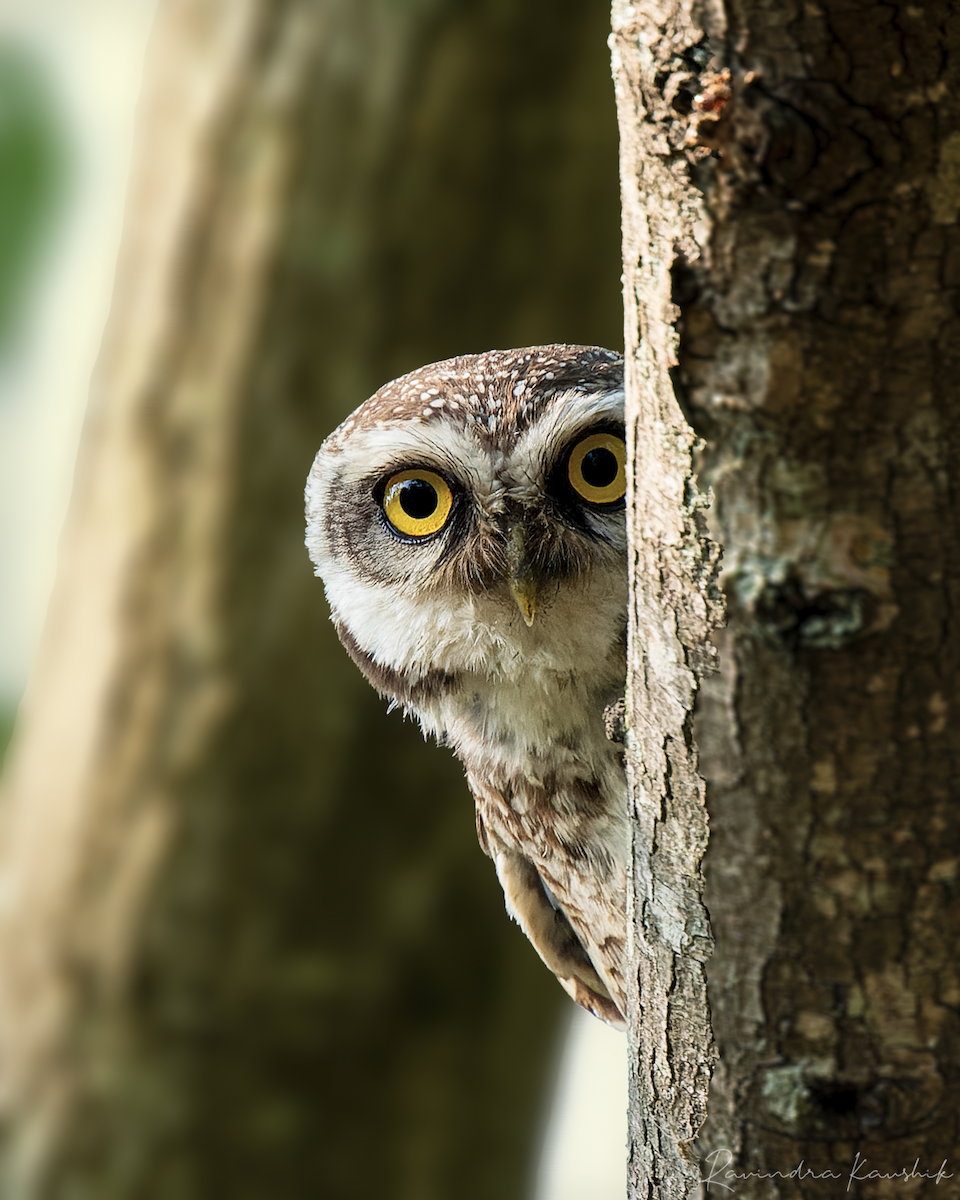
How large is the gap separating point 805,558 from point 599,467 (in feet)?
2.31

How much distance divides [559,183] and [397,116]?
1.19 feet

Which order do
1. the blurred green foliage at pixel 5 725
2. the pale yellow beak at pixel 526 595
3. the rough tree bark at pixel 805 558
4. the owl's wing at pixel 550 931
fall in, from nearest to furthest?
1. the rough tree bark at pixel 805 558
2. the pale yellow beak at pixel 526 595
3. the owl's wing at pixel 550 931
4. the blurred green foliage at pixel 5 725

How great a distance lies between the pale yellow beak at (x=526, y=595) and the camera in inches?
52.4

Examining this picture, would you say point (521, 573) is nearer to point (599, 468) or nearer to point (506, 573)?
point (506, 573)

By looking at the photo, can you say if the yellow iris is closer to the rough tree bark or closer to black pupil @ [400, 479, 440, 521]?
black pupil @ [400, 479, 440, 521]

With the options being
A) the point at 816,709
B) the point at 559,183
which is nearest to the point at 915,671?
the point at 816,709

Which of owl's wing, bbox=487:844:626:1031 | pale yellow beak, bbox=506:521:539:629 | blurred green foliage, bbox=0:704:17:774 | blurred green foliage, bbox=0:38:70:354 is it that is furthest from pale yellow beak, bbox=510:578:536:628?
blurred green foliage, bbox=0:704:17:774

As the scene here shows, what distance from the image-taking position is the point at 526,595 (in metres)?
1.33

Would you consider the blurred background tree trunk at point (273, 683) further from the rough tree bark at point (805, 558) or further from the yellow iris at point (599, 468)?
the rough tree bark at point (805, 558)

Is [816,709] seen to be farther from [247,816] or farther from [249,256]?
[247,816]

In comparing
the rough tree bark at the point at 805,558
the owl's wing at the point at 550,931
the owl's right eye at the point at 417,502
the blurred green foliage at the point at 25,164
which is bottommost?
the owl's wing at the point at 550,931

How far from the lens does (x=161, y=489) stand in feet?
8.52

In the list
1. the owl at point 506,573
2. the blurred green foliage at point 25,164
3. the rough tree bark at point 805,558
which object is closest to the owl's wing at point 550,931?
the owl at point 506,573

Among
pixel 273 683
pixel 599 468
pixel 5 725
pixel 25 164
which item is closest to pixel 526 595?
pixel 599 468
